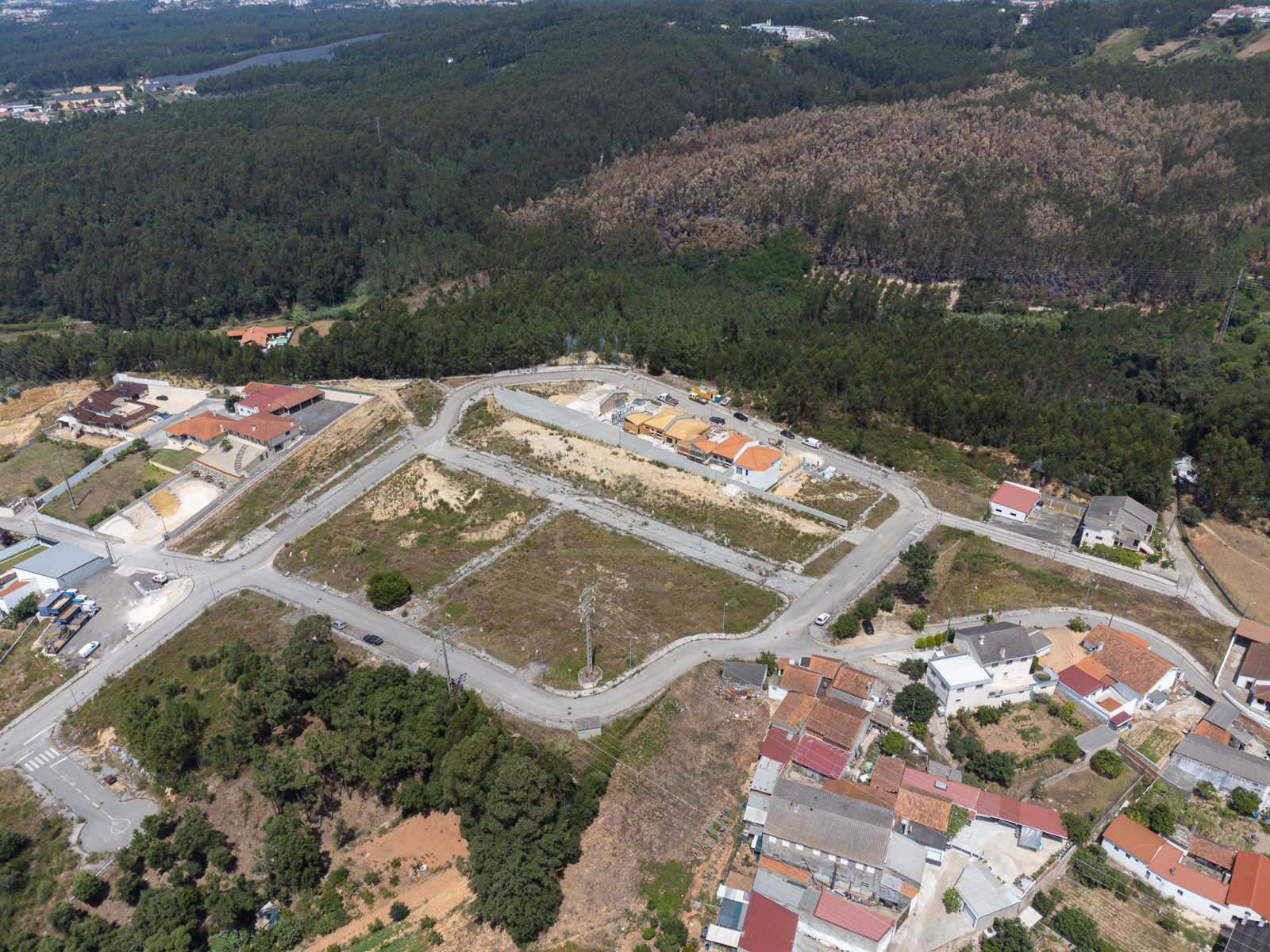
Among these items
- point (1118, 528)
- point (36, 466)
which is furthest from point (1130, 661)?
point (36, 466)

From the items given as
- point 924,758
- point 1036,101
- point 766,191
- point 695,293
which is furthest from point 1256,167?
point 924,758

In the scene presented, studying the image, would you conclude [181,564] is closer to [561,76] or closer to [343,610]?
[343,610]

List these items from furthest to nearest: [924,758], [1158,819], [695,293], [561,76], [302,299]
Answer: [561,76], [302,299], [695,293], [924,758], [1158,819]

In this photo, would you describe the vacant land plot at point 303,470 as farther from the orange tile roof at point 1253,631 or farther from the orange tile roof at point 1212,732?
the orange tile roof at point 1253,631

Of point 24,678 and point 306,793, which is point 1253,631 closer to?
point 306,793

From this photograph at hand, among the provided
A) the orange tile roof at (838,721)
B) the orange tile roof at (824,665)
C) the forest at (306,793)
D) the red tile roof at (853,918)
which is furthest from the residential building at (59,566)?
the red tile roof at (853,918)

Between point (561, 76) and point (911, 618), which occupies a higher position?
point (561, 76)

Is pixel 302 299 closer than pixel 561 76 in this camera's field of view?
Yes
